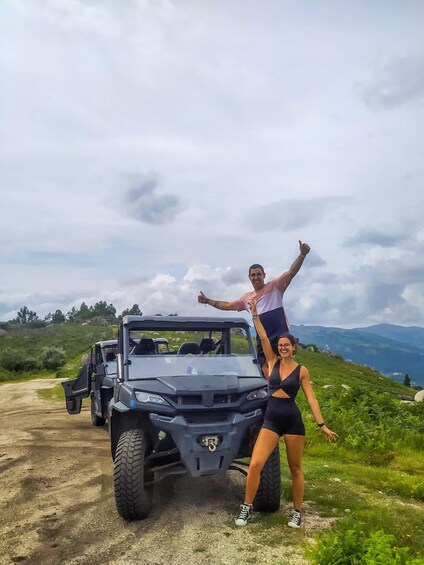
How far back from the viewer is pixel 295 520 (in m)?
5.61

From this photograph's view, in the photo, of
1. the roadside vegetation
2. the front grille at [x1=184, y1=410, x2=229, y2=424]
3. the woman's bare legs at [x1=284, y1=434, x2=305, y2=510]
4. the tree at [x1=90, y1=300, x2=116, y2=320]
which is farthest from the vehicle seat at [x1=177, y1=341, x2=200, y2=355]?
the tree at [x1=90, y1=300, x2=116, y2=320]

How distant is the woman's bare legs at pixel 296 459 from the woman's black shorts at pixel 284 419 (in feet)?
0.22

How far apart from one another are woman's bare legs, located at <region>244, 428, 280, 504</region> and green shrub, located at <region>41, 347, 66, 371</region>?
1267 inches

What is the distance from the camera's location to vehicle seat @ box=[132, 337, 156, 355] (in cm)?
690

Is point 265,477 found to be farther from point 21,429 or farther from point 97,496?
point 21,429

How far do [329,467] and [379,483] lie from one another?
44.2 inches

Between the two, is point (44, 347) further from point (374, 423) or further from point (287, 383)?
point (287, 383)

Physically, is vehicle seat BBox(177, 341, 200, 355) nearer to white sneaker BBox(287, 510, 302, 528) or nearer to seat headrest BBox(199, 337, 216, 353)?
seat headrest BBox(199, 337, 216, 353)

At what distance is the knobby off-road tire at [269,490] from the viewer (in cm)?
593

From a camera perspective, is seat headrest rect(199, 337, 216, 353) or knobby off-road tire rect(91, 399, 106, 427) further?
knobby off-road tire rect(91, 399, 106, 427)

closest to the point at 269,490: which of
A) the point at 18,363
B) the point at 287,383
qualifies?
the point at 287,383

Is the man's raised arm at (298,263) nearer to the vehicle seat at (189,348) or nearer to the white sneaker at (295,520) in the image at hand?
the vehicle seat at (189,348)

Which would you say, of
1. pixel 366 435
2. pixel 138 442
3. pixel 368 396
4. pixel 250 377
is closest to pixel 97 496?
pixel 138 442

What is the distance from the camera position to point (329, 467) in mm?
8773
